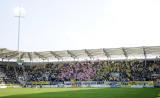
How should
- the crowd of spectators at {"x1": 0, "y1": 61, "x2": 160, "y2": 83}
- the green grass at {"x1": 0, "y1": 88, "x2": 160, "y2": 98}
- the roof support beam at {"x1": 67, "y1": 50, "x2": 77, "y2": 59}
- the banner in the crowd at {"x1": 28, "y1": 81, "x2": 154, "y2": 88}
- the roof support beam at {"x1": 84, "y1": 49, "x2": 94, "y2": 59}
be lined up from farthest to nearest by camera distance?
the roof support beam at {"x1": 67, "y1": 50, "x2": 77, "y2": 59}, the roof support beam at {"x1": 84, "y1": 49, "x2": 94, "y2": 59}, the crowd of spectators at {"x1": 0, "y1": 61, "x2": 160, "y2": 83}, the banner in the crowd at {"x1": 28, "y1": 81, "x2": 154, "y2": 88}, the green grass at {"x1": 0, "y1": 88, "x2": 160, "y2": 98}

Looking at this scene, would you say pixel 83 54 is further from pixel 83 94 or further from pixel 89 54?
pixel 83 94

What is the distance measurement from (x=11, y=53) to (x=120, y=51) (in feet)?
82.4

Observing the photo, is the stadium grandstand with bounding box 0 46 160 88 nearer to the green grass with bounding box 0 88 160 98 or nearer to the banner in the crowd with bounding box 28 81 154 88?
the banner in the crowd with bounding box 28 81 154 88

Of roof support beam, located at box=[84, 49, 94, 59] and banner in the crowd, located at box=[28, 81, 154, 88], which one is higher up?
roof support beam, located at box=[84, 49, 94, 59]

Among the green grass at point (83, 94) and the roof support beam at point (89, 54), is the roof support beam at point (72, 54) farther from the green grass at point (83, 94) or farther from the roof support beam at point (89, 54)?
the green grass at point (83, 94)

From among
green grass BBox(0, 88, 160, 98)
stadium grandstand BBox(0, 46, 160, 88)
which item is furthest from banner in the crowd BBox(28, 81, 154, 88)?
green grass BBox(0, 88, 160, 98)

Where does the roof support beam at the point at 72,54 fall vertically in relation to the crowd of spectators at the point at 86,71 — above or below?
above

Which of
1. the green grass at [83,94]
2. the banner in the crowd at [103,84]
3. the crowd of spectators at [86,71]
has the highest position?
the crowd of spectators at [86,71]

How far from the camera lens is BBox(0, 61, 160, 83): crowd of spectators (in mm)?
66500

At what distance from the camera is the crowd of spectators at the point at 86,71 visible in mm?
66500

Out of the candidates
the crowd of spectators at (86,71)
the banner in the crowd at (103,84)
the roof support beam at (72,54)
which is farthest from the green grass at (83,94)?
the roof support beam at (72,54)

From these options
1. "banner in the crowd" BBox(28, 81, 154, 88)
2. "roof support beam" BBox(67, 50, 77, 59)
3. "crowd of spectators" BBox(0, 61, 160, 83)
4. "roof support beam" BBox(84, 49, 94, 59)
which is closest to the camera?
"banner in the crowd" BBox(28, 81, 154, 88)

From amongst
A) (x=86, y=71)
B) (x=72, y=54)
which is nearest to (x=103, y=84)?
(x=86, y=71)

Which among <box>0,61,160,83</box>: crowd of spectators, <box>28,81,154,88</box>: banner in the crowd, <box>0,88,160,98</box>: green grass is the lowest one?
<box>28,81,154,88</box>: banner in the crowd
